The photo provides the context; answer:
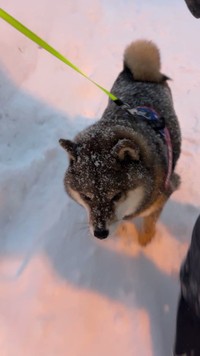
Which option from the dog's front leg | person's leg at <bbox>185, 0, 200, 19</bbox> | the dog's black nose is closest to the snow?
the dog's front leg

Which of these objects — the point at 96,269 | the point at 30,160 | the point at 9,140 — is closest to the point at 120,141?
the point at 96,269

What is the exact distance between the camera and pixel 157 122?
2.19m

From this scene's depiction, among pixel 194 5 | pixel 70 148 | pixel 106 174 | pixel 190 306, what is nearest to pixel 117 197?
pixel 106 174

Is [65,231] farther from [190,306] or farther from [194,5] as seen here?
[194,5]

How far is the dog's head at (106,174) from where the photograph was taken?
180 cm

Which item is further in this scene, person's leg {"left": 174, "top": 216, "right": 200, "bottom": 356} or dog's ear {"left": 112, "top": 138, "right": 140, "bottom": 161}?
dog's ear {"left": 112, "top": 138, "right": 140, "bottom": 161}

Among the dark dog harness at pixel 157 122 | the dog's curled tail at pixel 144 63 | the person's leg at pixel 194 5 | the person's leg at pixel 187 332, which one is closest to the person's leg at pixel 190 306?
the person's leg at pixel 187 332

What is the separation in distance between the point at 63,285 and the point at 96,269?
0.21 metres

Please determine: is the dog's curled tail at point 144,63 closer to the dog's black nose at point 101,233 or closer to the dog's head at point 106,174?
the dog's head at point 106,174

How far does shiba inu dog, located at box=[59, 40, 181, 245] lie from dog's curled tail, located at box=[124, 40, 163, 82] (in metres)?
0.15

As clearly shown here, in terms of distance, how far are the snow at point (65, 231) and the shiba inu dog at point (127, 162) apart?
0.89 ft

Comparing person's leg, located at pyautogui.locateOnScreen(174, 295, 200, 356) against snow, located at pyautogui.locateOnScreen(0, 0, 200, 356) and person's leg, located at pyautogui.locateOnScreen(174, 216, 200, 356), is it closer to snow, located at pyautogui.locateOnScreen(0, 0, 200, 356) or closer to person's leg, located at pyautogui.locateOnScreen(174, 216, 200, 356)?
person's leg, located at pyautogui.locateOnScreen(174, 216, 200, 356)

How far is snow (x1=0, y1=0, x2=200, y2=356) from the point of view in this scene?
1.99m

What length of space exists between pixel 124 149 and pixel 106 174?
14cm
